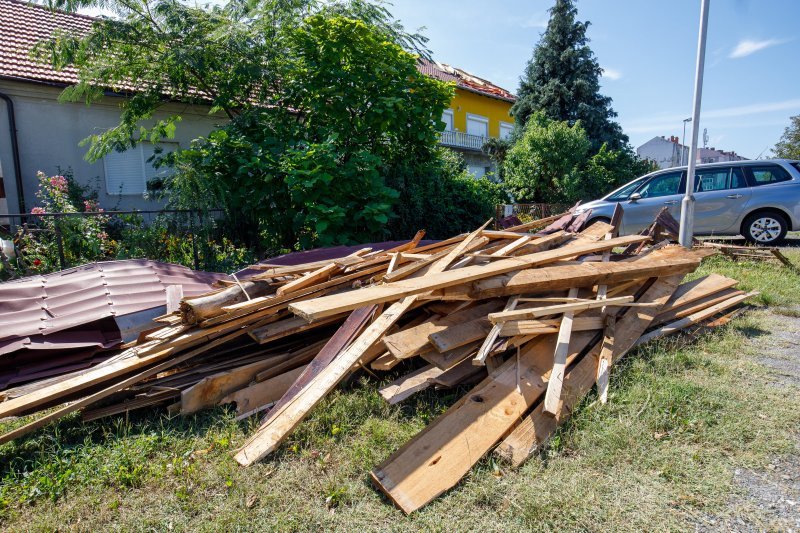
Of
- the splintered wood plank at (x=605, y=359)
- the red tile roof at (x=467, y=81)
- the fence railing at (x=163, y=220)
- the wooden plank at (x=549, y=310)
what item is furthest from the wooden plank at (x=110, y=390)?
the red tile roof at (x=467, y=81)

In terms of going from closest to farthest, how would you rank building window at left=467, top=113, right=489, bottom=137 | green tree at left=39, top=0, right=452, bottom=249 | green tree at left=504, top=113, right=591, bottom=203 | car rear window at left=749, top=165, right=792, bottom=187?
green tree at left=39, top=0, right=452, bottom=249 < car rear window at left=749, top=165, right=792, bottom=187 < green tree at left=504, top=113, right=591, bottom=203 < building window at left=467, top=113, right=489, bottom=137

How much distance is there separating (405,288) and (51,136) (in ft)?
39.8

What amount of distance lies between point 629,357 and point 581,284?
→ 2.36ft

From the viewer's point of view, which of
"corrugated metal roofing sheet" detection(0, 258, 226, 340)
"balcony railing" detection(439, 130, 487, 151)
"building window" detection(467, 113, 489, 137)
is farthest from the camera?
"building window" detection(467, 113, 489, 137)

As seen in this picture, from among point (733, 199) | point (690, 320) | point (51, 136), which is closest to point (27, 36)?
point (51, 136)

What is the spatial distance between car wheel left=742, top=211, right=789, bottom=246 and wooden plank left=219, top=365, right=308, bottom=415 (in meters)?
10.0

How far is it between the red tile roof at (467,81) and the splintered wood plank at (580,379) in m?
23.1

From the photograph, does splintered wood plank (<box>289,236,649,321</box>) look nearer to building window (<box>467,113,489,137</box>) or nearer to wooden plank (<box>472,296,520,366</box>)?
wooden plank (<box>472,296,520,366</box>)

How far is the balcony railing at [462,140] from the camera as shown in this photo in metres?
25.6

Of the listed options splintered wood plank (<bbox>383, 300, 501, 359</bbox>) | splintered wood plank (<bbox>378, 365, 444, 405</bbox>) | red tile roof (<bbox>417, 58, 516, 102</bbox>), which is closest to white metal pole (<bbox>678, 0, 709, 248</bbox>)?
splintered wood plank (<bbox>383, 300, 501, 359</bbox>)

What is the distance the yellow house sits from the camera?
26188 mm

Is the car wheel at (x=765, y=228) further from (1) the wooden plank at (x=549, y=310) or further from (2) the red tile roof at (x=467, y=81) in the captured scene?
(2) the red tile roof at (x=467, y=81)

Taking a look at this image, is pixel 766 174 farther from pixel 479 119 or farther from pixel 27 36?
pixel 479 119

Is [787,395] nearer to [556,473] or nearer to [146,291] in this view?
[556,473]
